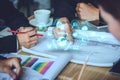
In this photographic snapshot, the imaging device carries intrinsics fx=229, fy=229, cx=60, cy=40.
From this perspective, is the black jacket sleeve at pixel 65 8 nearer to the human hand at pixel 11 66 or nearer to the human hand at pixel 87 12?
the human hand at pixel 87 12

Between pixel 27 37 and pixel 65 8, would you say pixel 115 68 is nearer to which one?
pixel 27 37

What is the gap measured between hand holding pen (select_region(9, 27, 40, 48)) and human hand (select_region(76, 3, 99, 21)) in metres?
0.48

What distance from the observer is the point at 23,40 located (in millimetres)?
1241

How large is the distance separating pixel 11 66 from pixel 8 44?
0.32m

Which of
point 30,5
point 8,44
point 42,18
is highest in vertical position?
Result: point 42,18

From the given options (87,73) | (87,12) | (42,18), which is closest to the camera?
(87,73)

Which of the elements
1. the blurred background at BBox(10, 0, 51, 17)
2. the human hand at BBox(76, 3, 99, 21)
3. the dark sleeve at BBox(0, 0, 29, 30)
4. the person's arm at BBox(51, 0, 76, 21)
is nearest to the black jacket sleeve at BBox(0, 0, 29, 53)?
the dark sleeve at BBox(0, 0, 29, 30)

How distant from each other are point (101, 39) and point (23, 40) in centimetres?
42

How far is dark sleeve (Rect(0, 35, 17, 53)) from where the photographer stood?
1228mm

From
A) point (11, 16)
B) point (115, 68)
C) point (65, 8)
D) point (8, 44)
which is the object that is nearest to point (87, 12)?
point (65, 8)

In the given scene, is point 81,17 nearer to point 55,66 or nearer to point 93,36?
point 93,36

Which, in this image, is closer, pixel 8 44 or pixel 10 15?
pixel 8 44

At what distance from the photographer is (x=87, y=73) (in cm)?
95

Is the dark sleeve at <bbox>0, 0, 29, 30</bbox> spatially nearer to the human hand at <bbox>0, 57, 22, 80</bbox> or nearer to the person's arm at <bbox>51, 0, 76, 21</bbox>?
the person's arm at <bbox>51, 0, 76, 21</bbox>
